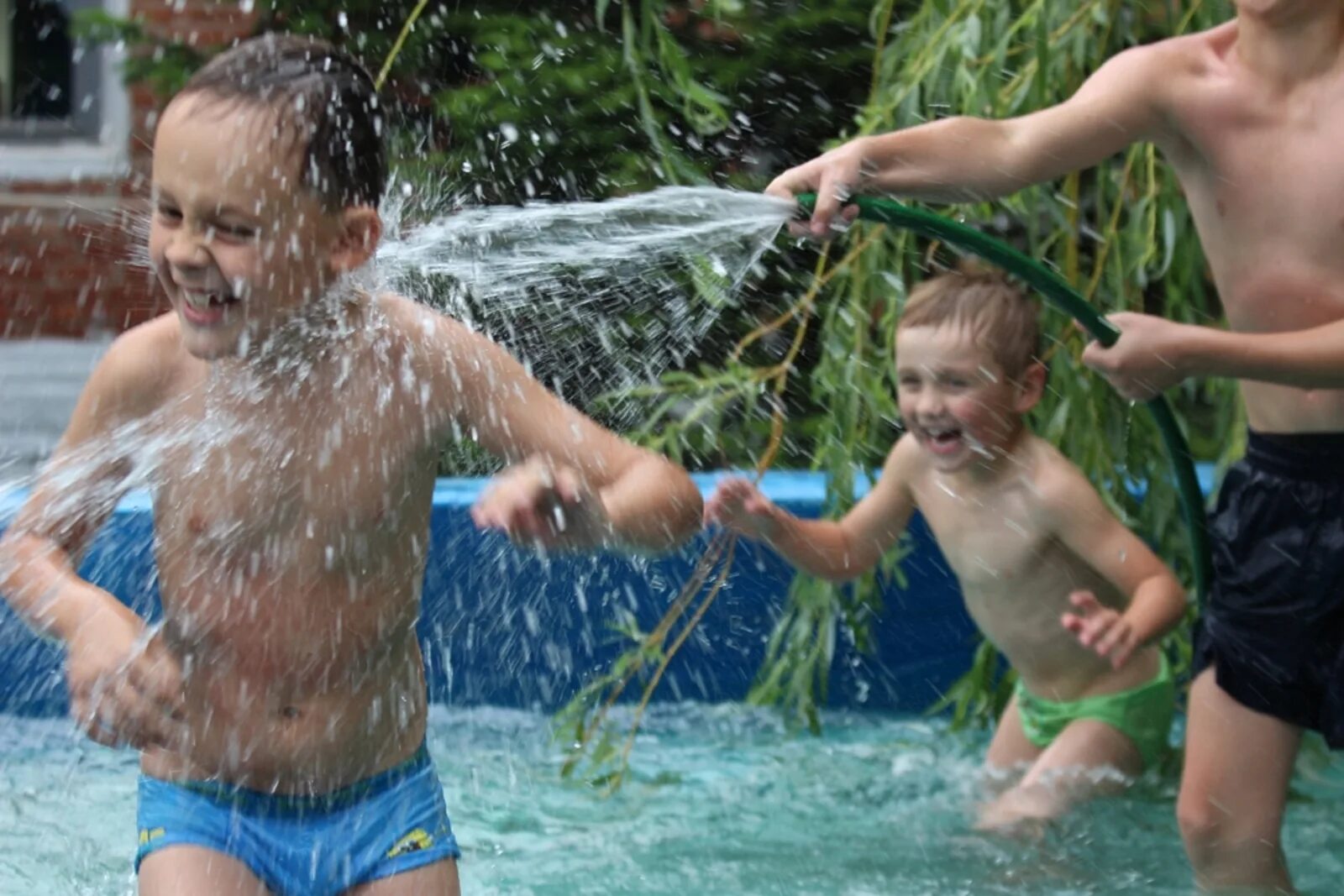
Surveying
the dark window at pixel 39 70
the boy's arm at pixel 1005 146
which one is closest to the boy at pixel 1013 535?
the boy's arm at pixel 1005 146

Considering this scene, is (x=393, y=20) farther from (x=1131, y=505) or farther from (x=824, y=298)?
(x=1131, y=505)

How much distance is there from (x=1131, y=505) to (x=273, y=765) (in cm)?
216

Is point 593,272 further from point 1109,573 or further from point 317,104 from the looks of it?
point 317,104

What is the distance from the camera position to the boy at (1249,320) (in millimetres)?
2627

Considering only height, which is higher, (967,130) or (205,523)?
(967,130)

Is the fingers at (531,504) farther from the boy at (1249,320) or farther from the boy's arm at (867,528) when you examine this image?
the boy's arm at (867,528)

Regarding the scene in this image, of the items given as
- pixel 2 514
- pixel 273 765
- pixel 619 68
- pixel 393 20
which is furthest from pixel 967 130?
pixel 393 20

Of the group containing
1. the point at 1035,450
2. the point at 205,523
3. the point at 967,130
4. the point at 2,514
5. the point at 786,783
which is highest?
the point at 967,130

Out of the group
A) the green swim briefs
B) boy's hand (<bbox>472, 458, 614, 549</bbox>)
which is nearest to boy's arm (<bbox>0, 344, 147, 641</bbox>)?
boy's hand (<bbox>472, 458, 614, 549</bbox>)

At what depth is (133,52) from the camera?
7.25 metres

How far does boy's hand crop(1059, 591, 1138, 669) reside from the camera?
297cm

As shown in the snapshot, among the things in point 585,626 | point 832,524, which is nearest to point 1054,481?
point 832,524

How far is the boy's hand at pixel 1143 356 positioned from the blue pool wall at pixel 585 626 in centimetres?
157

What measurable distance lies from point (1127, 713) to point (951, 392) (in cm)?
66
